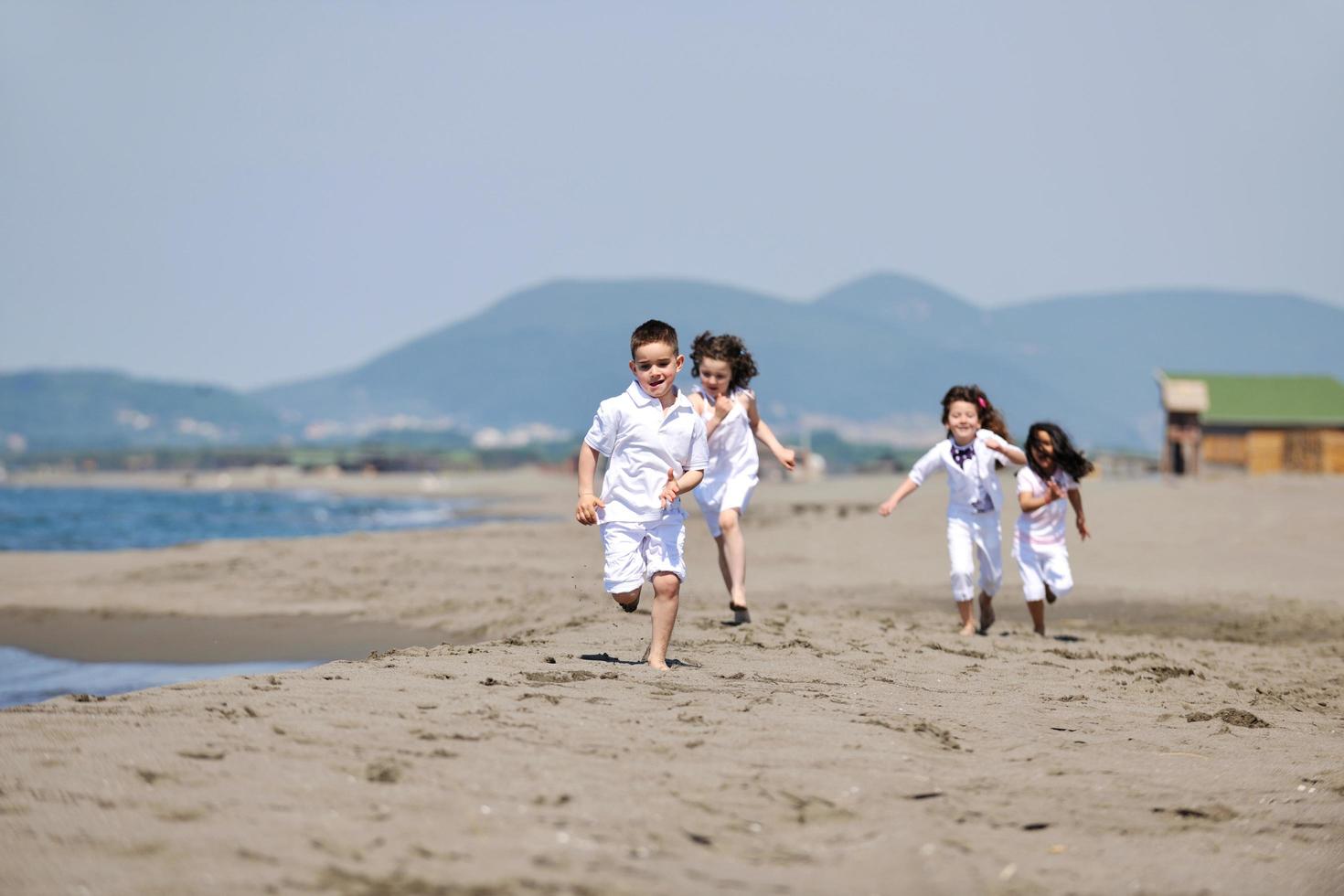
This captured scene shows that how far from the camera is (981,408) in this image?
9547mm

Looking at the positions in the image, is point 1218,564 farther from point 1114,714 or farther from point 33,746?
point 33,746

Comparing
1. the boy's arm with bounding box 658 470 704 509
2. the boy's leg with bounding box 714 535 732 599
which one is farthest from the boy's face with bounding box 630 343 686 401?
the boy's leg with bounding box 714 535 732 599

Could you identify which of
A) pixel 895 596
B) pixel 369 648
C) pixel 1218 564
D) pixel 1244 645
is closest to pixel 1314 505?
pixel 1218 564

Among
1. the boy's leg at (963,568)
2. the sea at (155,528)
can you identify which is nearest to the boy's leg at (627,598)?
the sea at (155,528)

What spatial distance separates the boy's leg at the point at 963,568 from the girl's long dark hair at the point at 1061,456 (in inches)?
26.0

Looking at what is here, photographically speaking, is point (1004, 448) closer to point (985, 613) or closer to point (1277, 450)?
point (985, 613)

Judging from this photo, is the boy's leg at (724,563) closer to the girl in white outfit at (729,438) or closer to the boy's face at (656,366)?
the girl in white outfit at (729,438)

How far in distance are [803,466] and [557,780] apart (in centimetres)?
6537

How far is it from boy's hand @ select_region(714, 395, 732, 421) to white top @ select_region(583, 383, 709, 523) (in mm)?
2526

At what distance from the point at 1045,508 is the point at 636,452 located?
4.27 metres

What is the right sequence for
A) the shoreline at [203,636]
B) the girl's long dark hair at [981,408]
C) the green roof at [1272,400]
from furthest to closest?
the green roof at [1272,400] → the shoreline at [203,636] → the girl's long dark hair at [981,408]

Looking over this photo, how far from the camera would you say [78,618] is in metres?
12.4

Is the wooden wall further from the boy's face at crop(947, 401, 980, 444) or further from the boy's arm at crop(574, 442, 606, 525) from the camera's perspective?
the boy's arm at crop(574, 442, 606, 525)

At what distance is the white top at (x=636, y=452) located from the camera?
6473mm
